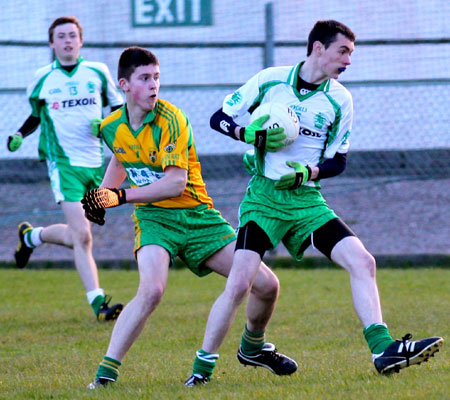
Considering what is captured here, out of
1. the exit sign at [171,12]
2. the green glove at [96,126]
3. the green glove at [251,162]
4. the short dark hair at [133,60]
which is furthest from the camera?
the exit sign at [171,12]

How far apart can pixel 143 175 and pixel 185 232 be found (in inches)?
16.3

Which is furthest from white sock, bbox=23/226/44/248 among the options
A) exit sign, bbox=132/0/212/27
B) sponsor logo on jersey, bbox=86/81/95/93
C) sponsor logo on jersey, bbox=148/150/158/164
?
exit sign, bbox=132/0/212/27

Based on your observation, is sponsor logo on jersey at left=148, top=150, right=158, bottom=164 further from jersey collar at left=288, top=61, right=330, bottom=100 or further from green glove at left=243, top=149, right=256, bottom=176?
jersey collar at left=288, top=61, right=330, bottom=100

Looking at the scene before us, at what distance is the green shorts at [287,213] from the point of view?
5.11 metres

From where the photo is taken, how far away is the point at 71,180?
8.04 m

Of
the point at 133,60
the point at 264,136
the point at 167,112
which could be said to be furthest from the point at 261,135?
the point at 133,60

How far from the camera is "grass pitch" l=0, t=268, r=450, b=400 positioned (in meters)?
4.59

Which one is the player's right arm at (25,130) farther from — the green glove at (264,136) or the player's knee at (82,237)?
the green glove at (264,136)

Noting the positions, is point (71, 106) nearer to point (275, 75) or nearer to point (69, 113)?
point (69, 113)

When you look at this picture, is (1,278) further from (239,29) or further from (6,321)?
(239,29)

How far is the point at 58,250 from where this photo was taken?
1254 cm

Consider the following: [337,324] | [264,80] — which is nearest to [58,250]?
[337,324]

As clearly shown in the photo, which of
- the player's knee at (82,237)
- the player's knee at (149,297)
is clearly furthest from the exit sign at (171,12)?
the player's knee at (149,297)

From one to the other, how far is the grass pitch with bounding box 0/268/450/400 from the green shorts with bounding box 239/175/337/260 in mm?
789
